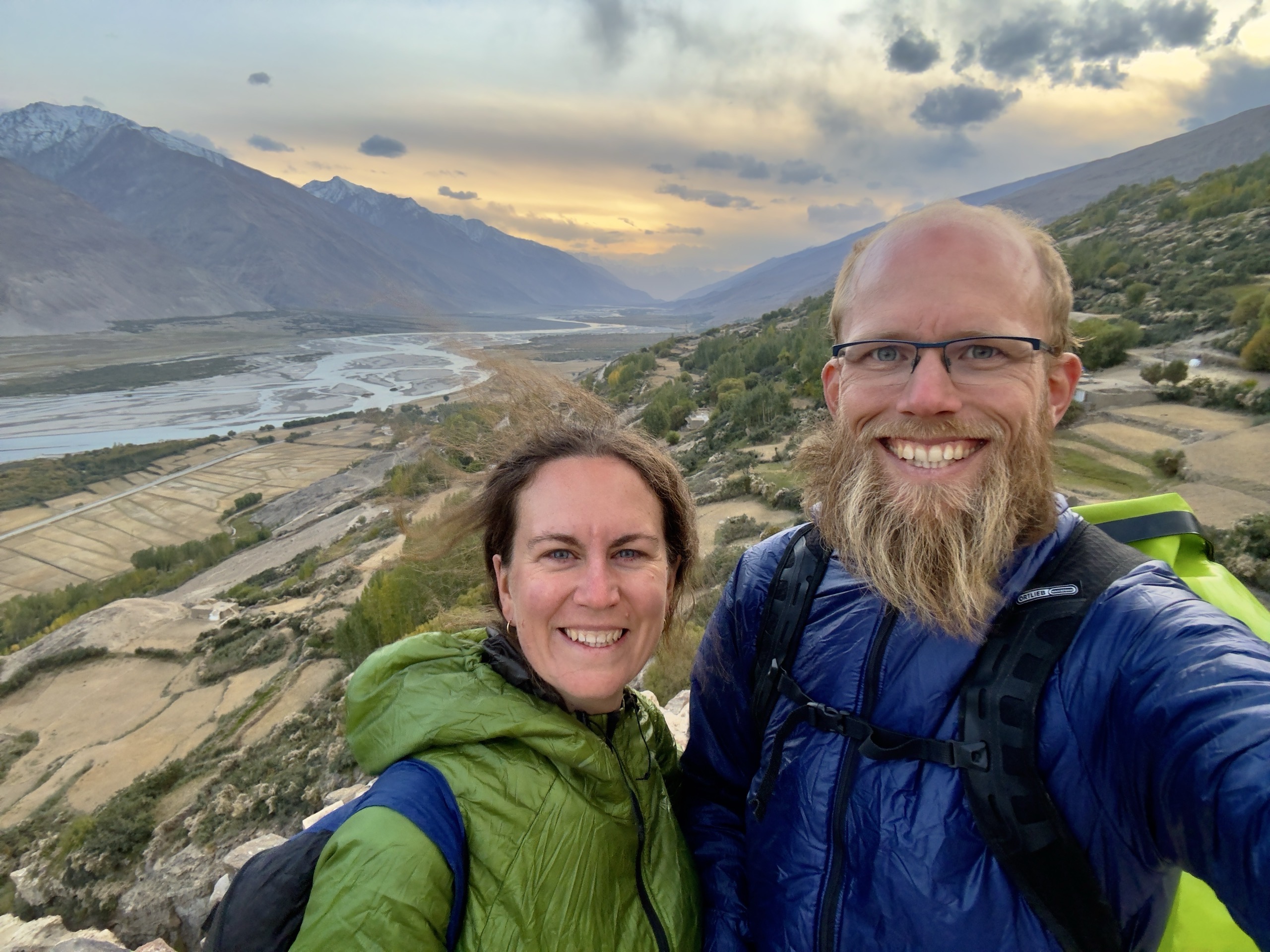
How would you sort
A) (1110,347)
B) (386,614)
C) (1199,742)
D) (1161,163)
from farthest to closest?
(1161,163) → (1110,347) → (386,614) → (1199,742)

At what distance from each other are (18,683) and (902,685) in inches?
791

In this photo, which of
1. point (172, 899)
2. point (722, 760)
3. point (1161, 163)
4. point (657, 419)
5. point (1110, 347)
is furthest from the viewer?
point (1161, 163)

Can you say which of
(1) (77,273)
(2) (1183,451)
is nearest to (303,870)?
(2) (1183,451)

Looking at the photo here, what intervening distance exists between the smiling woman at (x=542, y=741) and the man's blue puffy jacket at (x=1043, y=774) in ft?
1.18

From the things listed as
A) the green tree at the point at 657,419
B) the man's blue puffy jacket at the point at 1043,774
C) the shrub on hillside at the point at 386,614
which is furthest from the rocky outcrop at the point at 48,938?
the green tree at the point at 657,419

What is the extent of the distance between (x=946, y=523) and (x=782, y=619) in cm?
47

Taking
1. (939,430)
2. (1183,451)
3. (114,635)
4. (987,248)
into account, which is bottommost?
(114,635)

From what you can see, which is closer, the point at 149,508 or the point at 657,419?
the point at 657,419

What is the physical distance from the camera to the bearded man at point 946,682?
39.8 inches

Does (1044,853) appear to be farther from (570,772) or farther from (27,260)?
(27,260)

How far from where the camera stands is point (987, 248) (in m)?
1.46

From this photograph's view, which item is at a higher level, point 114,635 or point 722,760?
point 722,760

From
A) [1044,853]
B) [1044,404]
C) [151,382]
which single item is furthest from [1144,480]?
[151,382]

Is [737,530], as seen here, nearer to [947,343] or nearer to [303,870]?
[947,343]
